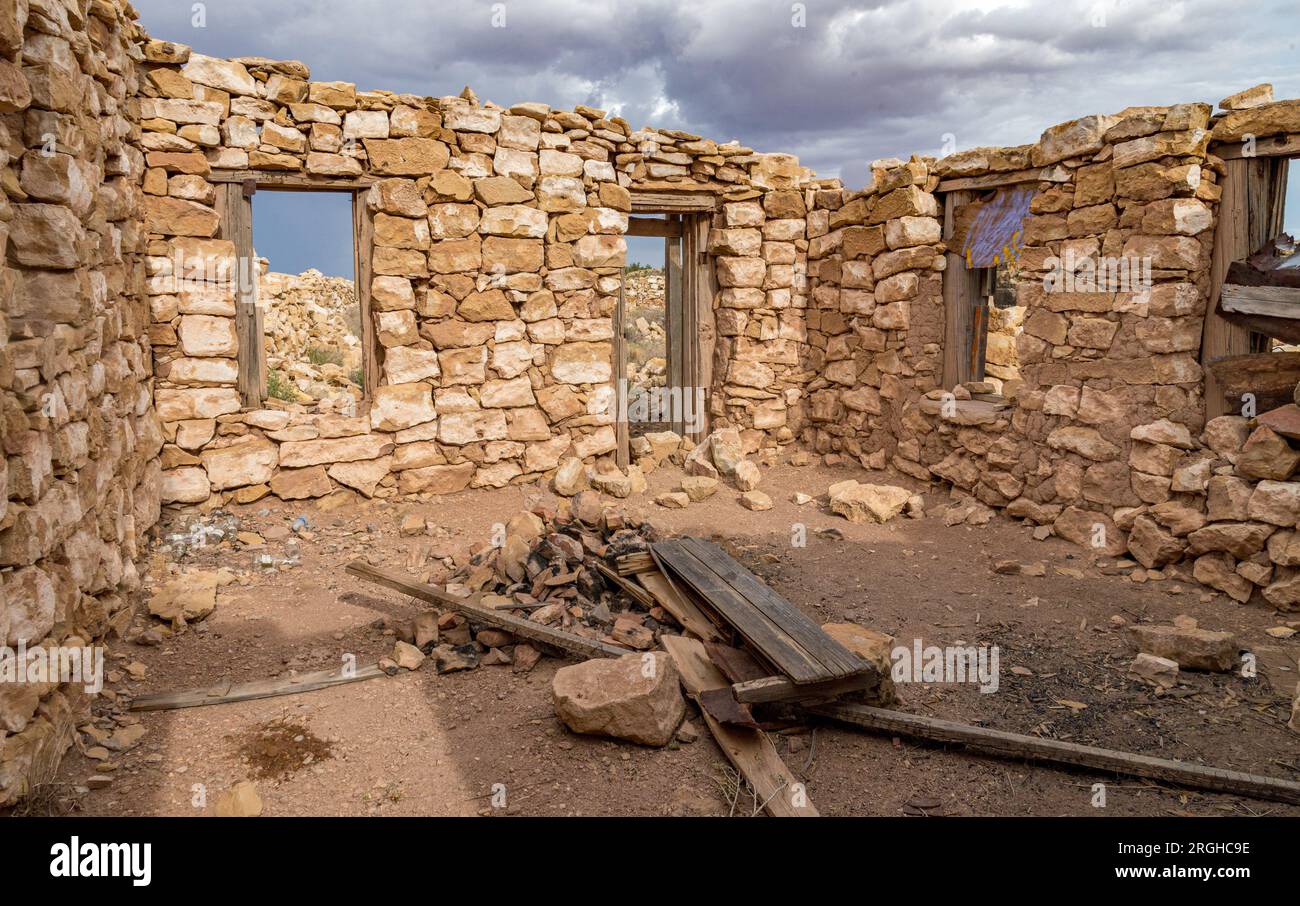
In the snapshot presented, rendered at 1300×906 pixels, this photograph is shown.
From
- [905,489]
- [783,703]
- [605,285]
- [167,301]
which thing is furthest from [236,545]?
[905,489]

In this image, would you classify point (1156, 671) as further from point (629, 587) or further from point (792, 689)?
point (629, 587)

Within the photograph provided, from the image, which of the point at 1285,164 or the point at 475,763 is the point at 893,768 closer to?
the point at 475,763

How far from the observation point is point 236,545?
592 centimetres

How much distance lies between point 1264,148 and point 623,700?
5159mm

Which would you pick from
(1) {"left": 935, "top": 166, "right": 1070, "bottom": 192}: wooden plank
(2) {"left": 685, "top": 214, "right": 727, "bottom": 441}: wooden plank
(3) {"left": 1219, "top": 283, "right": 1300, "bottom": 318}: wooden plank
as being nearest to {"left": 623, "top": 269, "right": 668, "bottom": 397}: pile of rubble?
(2) {"left": 685, "top": 214, "right": 727, "bottom": 441}: wooden plank

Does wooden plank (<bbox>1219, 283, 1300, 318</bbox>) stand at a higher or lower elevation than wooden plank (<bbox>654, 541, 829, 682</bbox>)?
higher

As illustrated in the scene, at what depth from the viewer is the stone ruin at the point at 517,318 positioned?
3.63 meters

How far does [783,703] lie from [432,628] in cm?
197

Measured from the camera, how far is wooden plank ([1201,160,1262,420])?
17.6ft

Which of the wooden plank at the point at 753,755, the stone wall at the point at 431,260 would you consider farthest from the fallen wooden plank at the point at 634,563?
the stone wall at the point at 431,260

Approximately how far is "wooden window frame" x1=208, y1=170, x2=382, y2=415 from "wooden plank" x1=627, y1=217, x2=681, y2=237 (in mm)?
2703

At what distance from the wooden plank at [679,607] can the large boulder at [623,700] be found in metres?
0.70

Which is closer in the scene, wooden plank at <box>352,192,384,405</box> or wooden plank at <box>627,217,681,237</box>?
wooden plank at <box>352,192,384,405</box>

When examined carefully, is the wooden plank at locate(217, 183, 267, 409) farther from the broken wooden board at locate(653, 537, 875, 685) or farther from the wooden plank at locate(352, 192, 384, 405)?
the broken wooden board at locate(653, 537, 875, 685)
